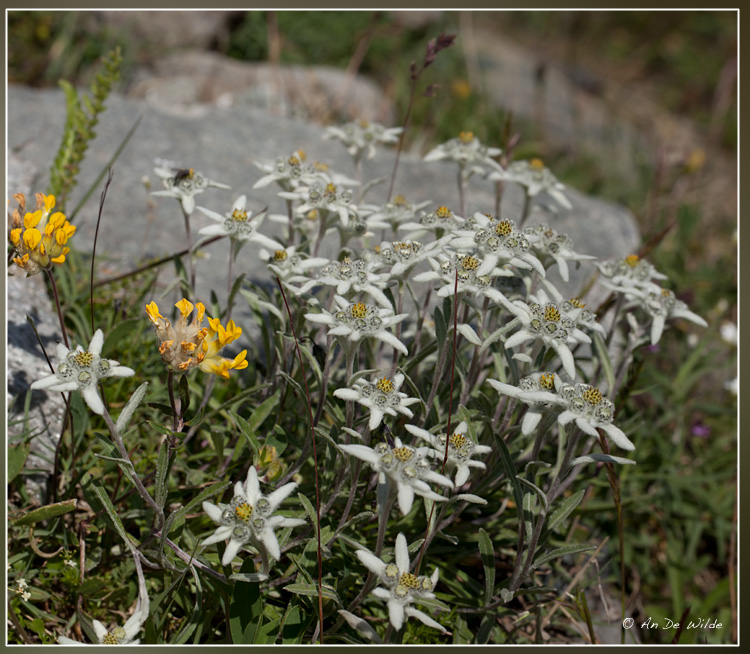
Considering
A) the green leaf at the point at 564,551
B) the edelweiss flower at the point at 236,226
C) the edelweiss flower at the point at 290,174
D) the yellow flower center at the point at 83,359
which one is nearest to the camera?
the yellow flower center at the point at 83,359

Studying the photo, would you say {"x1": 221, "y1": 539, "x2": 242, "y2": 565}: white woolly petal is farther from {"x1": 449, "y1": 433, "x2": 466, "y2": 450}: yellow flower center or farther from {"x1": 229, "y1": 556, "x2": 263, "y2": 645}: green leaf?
{"x1": 449, "y1": 433, "x2": 466, "y2": 450}: yellow flower center

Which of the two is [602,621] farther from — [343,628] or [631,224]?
[631,224]

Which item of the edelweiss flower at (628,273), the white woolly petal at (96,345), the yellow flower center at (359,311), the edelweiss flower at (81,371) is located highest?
the yellow flower center at (359,311)

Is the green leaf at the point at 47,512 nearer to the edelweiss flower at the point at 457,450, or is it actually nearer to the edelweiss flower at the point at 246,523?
the edelweiss flower at the point at 246,523

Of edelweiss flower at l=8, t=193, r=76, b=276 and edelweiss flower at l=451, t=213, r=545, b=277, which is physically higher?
edelweiss flower at l=8, t=193, r=76, b=276

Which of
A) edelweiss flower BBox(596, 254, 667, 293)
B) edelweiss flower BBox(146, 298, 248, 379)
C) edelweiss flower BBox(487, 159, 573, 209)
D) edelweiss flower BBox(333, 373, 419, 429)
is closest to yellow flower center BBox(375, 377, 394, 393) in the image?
edelweiss flower BBox(333, 373, 419, 429)

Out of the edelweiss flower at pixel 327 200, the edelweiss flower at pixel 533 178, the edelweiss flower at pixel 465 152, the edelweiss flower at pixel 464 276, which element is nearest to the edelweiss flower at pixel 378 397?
the edelweiss flower at pixel 464 276
